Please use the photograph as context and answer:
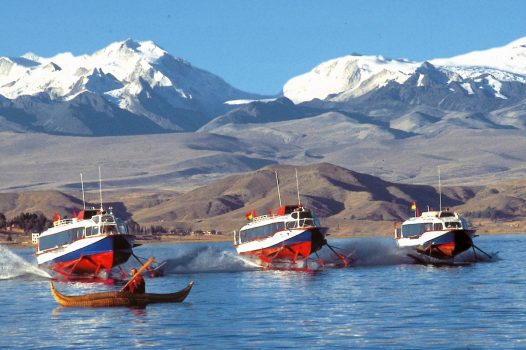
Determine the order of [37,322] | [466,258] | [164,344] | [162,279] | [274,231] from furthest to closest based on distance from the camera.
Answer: [466,258] < [274,231] < [162,279] < [37,322] < [164,344]

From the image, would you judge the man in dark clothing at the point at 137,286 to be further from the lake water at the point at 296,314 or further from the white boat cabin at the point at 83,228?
the white boat cabin at the point at 83,228

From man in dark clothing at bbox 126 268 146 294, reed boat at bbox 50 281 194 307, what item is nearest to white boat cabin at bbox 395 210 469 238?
reed boat at bbox 50 281 194 307

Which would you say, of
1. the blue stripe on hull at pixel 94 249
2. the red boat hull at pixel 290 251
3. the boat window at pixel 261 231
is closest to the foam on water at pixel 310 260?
the red boat hull at pixel 290 251

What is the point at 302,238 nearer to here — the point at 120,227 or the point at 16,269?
the point at 120,227

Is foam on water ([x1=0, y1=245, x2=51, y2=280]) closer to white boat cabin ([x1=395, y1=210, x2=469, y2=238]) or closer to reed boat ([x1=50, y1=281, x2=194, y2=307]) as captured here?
white boat cabin ([x1=395, y1=210, x2=469, y2=238])

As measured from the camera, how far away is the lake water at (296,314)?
71.9 m

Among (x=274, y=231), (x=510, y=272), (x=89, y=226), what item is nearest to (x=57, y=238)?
(x=89, y=226)

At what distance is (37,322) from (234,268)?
57.1 metres

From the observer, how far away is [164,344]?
234ft

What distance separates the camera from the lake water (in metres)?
71.9

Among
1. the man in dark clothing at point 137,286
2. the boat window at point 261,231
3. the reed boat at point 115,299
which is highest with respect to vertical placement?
the boat window at point 261,231

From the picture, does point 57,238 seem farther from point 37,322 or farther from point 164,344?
point 164,344

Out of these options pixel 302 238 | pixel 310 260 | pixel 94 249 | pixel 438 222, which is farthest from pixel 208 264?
pixel 94 249

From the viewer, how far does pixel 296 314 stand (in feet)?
279
